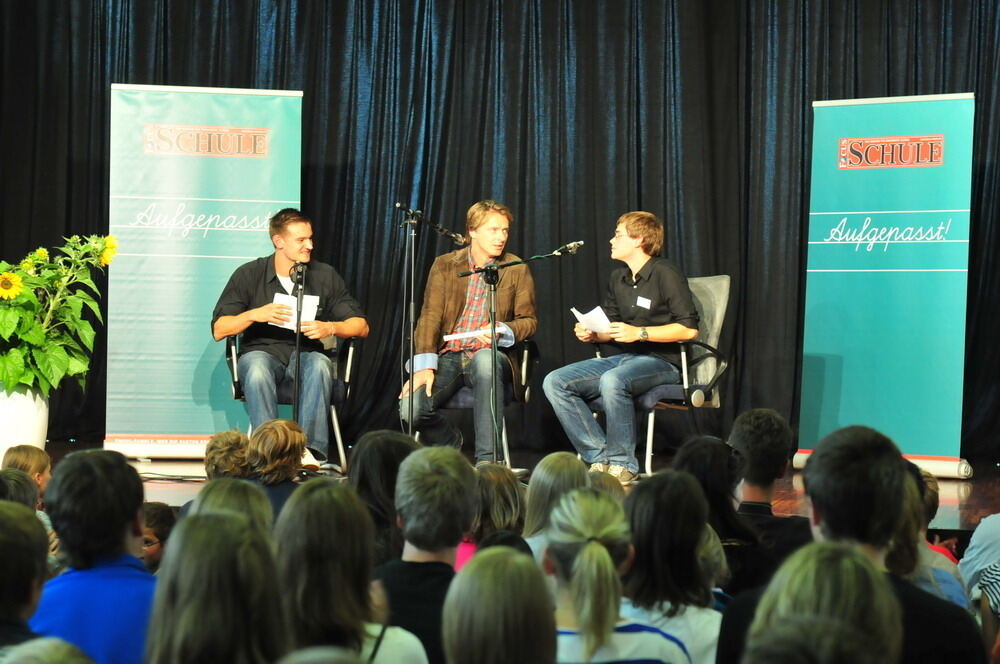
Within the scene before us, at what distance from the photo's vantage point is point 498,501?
275 centimetres

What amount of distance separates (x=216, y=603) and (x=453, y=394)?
413cm

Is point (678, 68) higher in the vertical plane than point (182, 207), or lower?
higher

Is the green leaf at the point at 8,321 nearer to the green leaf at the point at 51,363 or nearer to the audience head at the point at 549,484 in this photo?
the green leaf at the point at 51,363

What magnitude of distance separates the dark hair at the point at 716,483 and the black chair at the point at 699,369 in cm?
250

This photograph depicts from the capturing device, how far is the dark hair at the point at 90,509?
191 cm

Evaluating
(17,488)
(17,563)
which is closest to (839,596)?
(17,563)

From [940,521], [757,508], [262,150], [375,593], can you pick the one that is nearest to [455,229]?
[262,150]

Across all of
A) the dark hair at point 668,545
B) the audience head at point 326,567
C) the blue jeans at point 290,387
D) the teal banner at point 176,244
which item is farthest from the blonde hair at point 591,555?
the teal banner at point 176,244

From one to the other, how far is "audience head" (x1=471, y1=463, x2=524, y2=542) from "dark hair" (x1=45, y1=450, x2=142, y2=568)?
0.94 metres

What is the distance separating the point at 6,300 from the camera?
16.8 ft

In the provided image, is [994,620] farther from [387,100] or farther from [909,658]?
[387,100]

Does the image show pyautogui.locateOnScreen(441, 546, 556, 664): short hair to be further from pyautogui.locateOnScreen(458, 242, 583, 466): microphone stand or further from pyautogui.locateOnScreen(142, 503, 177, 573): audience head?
pyautogui.locateOnScreen(458, 242, 583, 466): microphone stand

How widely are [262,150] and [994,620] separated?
14.0 ft

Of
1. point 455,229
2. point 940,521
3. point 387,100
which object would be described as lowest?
point 940,521
